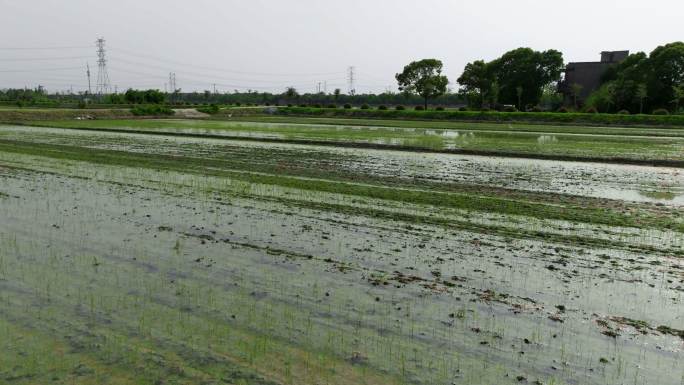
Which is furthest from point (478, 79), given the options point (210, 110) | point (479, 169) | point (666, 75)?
point (479, 169)

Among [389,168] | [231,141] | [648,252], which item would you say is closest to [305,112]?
[231,141]

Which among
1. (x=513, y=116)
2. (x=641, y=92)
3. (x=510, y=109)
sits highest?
(x=641, y=92)

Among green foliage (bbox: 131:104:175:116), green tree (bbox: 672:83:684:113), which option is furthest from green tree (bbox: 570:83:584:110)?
green foliage (bbox: 131:104:175:116)

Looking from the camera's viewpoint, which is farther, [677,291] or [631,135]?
[631,135]

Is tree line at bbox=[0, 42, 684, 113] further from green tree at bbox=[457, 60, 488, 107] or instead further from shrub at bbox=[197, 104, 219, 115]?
shrub at bbox=[197, 104, 219, 115]

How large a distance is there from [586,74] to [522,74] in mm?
10433

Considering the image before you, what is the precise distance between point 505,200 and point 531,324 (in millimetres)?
7319

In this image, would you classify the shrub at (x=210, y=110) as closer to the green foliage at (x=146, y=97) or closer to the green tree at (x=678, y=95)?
the green foliage at (x=146, y=97)

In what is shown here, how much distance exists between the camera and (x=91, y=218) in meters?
10.4

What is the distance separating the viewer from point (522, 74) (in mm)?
67438

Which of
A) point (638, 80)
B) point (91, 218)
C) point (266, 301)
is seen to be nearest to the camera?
point (266, 301)

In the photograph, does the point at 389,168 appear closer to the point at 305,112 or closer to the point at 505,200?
the point at 505,200

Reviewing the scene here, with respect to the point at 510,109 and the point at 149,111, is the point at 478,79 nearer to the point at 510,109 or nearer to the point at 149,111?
the point at 510,109

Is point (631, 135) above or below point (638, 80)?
below
